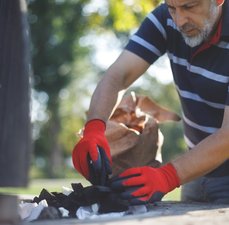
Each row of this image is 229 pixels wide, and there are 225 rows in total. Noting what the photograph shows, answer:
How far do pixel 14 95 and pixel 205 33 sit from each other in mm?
1531

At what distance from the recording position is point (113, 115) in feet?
13.6

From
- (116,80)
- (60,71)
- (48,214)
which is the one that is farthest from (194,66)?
(60,71)

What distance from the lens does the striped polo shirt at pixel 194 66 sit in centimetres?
358

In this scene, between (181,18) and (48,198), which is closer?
(48,198)

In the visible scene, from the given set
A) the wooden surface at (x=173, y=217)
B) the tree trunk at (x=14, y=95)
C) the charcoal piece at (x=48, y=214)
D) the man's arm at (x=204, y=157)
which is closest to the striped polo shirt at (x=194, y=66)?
the man's arm at (x=204, y=157)

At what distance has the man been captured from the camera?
3146 mm

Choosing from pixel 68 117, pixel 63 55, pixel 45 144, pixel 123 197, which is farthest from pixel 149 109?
pixel 68 117

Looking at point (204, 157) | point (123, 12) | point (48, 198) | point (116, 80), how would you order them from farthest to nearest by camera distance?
point (123, 12) < point (116, 80) < point (48, 198) < point (204, 157)

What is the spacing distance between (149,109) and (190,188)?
26.7 inches

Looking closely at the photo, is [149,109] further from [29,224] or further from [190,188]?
[29,224]

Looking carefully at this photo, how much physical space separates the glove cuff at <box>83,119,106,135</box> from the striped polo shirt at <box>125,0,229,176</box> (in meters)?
0.56

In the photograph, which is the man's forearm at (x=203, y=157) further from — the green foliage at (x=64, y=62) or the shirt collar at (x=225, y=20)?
the green foliage at (x=64, y=62)

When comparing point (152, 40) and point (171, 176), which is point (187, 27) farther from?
point (171, 176)

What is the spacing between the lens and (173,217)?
2.74 meters
